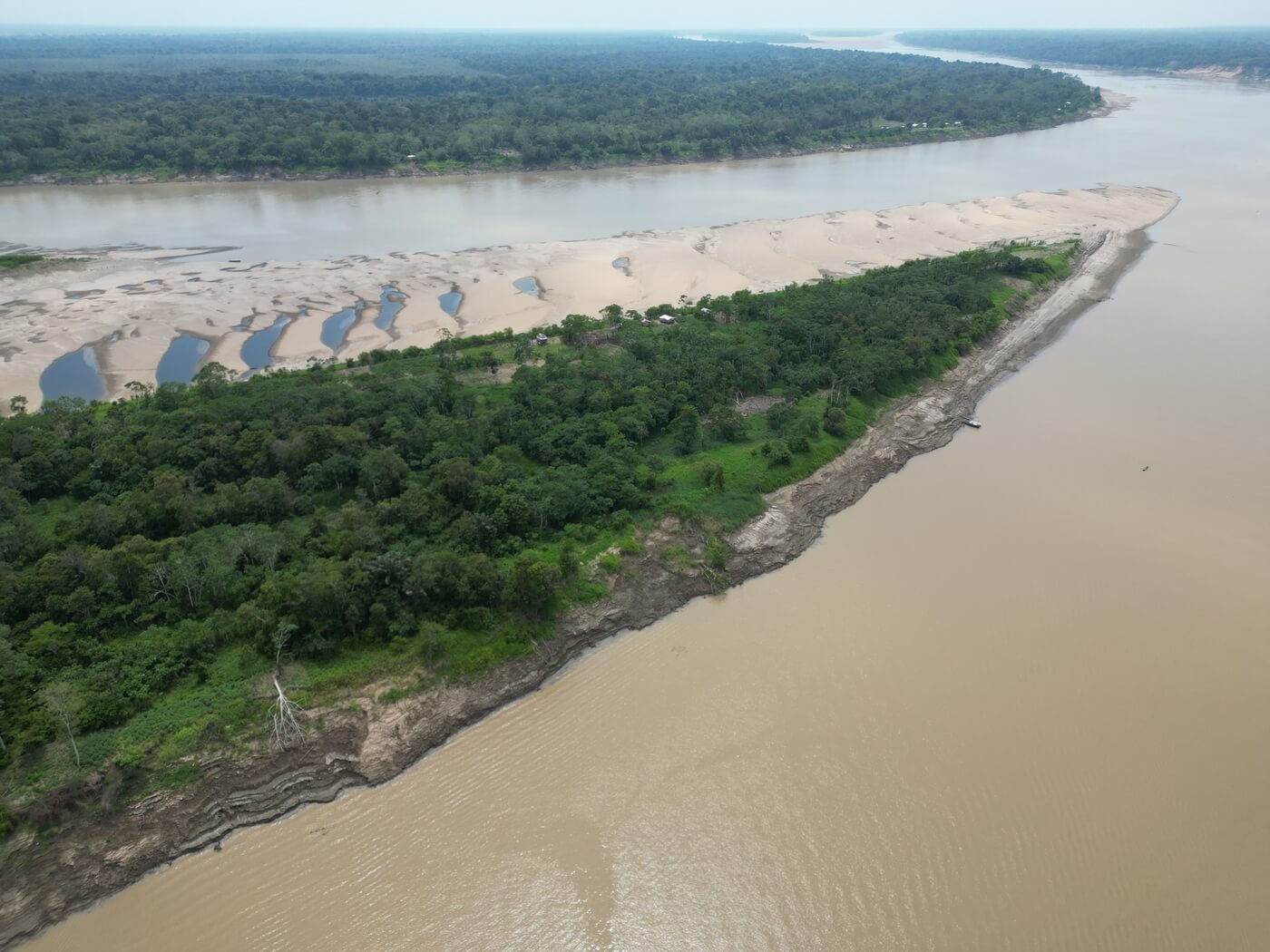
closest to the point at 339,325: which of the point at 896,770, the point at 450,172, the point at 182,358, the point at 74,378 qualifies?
the point at 182,358

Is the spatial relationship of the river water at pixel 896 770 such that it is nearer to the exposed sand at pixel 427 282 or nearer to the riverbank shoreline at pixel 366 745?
the riverbank shoreline at pixel 366 745

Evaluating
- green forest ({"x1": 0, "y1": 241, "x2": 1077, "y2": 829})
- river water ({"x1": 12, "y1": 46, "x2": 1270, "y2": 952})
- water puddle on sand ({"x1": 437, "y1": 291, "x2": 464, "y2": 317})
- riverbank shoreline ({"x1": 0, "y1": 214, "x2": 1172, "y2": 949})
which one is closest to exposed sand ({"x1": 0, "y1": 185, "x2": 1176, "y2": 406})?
water puddle on sand ({"x1": 437, "y1": 291, "x2": 464, "y2": 317})

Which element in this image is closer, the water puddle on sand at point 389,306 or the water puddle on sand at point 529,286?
the water puddle on sand at point 389,306

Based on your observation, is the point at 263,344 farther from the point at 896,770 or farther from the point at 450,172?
the point at 450,172

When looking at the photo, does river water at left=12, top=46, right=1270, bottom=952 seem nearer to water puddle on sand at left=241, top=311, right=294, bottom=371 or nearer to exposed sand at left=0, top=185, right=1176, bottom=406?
exposed sand at left=0, top=185, right=1176, bottom=406

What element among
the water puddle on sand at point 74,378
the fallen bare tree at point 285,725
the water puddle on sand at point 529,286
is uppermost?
the water puddle on sand at point 529,286

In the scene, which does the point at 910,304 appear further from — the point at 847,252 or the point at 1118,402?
the point at 847,252

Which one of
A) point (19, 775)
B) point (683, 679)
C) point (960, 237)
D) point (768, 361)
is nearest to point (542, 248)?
point (768, 361)

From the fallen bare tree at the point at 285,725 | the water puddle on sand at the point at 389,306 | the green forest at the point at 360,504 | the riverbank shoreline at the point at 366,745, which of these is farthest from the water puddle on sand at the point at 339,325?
the fallen bare tree at the point at 285,725
